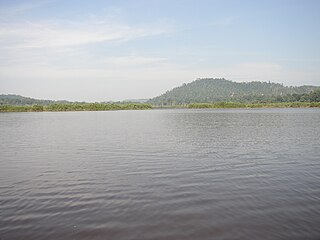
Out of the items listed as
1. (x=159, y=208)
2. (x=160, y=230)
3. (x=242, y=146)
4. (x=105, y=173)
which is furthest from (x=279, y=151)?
(x=160, y=230)

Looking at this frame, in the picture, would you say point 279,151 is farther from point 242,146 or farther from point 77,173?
point 77,173

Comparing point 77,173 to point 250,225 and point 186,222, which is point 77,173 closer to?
point 186,222

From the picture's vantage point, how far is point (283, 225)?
9453 millimetres

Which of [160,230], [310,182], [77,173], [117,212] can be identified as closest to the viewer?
[160,230]

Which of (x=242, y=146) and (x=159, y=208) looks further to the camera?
(x=242, y=146)

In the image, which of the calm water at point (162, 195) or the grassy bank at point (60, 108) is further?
the grassy bank at point (60, 108)

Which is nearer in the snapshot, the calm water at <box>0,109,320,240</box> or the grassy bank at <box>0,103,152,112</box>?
the calm water at <box>0,109,320,240</box>

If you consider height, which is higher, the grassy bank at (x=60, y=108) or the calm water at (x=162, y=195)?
the grassy bank at (x=60, y=108)

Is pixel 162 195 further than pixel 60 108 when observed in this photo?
No

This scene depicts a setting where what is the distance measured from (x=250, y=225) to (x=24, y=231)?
7.23 m

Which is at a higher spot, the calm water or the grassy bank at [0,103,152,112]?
the grassy bank at [0,103,152,112]

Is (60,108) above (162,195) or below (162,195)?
above

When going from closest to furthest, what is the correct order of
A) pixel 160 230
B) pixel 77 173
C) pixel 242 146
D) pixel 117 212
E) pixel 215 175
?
pixel 160 230, pixel 117 212, pixel 215 175, pixel 77 173, pixel 242 146

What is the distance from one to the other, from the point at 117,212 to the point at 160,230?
2.18 m
